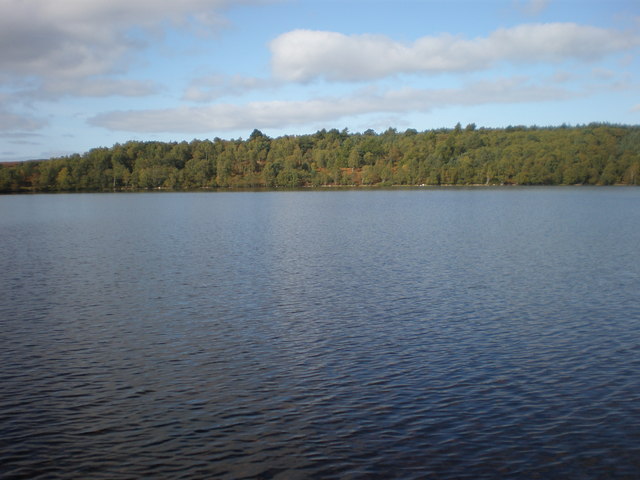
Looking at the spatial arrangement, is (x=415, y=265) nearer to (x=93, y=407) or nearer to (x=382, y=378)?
(x=382, y=378)

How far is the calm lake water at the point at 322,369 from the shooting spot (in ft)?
36.4

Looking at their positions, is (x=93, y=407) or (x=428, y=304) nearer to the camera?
(x=93, y=407)

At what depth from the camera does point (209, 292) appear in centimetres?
2559

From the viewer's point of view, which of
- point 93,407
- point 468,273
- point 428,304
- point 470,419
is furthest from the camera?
point 468,273

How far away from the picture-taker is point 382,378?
15.0m

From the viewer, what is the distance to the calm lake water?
437 inches

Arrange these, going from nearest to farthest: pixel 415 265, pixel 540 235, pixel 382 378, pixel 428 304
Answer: pixel 382 378, pixel 428 304, pixel 415 265, pixel 540 235

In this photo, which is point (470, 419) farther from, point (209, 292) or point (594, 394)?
point (209, 292)

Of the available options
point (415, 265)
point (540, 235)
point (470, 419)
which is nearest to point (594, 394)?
point (470, 419)

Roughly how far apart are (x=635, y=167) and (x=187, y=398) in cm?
19936

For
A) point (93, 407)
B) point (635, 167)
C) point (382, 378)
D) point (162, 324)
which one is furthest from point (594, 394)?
point (635, 167)

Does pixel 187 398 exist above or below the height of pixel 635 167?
below

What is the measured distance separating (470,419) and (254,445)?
468cm

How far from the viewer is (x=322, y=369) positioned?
1576cm
